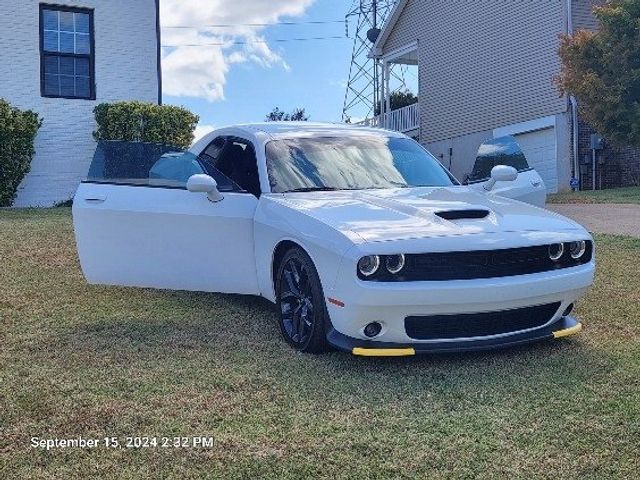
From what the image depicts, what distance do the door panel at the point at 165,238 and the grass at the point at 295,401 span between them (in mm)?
329

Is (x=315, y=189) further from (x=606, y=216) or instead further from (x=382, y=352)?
(x=606, y=216)

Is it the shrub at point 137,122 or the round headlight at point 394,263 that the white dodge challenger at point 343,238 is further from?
the shrub at point 137,122

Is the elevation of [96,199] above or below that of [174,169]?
below

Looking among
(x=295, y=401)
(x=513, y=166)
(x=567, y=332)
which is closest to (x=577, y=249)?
(x=567, y=332)

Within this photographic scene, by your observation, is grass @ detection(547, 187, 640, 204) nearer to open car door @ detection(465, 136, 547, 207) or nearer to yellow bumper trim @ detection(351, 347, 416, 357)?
open car door @ detection(465, 136, 547, 207)

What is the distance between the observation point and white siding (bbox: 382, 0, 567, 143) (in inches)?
779

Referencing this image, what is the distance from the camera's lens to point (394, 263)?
3922mm

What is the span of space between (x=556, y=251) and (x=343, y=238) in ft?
4.38

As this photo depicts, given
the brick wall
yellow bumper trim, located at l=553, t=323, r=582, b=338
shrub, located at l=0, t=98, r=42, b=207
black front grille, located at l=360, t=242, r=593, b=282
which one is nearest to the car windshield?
black front grille, located at l=360, t=242, r=593, b=282

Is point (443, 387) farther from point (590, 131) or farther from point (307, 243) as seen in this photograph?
point (590, 131)

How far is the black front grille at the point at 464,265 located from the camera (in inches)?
154

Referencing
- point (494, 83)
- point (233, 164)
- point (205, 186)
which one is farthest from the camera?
point (494, 83)

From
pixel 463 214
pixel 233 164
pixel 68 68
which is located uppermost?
pixel 68 68

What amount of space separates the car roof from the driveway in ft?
15.8
